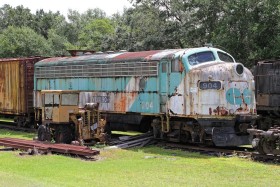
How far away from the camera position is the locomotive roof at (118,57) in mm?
16703

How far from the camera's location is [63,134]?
57.9 feet

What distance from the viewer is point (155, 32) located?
35.1m

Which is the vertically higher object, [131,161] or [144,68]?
[144,68]

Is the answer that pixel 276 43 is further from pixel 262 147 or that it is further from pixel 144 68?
pixel 262 147

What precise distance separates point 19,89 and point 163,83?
10.9m

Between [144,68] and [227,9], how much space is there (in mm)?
12586

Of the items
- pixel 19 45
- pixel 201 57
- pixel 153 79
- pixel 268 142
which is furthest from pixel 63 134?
pixel 19 45

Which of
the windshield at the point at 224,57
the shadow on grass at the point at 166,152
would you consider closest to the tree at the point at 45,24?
the windshield at the point at 224,57

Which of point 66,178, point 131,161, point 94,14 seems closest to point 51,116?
point 131,161

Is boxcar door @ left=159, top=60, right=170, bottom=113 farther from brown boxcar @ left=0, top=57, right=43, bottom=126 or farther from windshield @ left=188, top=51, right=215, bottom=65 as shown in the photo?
brown boxcar @ left=0, top=57, right=43, bottom=126

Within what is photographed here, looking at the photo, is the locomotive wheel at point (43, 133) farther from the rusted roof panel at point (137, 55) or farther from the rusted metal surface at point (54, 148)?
the rusted roof panel at point (137, 55)

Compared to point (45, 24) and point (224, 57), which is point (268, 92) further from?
point (45, 24)

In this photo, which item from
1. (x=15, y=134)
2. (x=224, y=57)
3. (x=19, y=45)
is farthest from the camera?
(x=19, y=45)

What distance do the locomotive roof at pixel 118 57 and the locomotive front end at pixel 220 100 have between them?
110 cm
